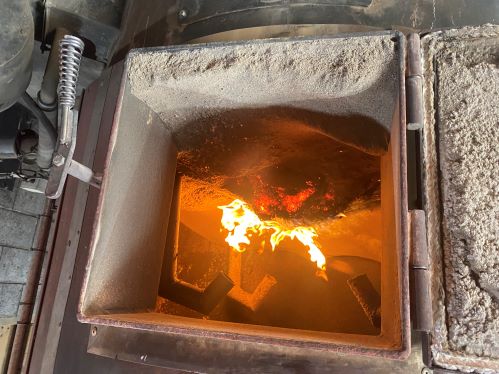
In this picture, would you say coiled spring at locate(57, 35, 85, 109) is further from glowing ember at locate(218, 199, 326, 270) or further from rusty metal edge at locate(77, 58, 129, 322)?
glowing ember at locate(218, 199, 326, 270)

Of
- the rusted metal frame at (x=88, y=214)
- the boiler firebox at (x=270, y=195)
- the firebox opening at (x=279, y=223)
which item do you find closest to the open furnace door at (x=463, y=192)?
the boiler firebox at (x=270, y=195)

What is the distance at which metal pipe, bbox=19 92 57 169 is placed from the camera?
1.27 m

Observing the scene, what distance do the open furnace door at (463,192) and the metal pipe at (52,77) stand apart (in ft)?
3.29

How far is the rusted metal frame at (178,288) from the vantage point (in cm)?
132

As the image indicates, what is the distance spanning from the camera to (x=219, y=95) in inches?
40.4

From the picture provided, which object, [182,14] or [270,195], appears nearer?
[182,14]

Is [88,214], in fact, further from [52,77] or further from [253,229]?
[253,229]

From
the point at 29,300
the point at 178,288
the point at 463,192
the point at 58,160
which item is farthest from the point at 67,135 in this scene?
the point at 29,300

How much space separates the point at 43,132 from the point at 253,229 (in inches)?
32.6

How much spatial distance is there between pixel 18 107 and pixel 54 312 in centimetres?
106

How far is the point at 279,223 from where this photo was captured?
1676 mm

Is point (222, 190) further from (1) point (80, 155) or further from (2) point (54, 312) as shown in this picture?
(2) point (54, 312)

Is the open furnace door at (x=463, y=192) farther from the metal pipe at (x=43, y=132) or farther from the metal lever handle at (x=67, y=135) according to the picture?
the metal pipe at (x=43, y=132)

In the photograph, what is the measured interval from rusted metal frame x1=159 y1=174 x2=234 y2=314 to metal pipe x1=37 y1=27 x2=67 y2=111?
1.55ft
